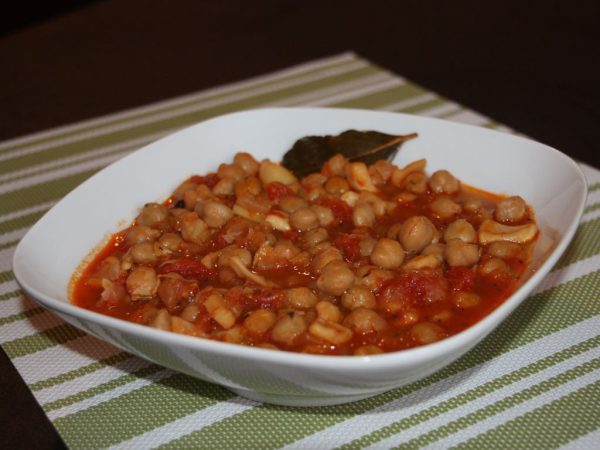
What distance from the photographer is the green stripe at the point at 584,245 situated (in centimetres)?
256

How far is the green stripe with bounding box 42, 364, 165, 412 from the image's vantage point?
210 centimetres

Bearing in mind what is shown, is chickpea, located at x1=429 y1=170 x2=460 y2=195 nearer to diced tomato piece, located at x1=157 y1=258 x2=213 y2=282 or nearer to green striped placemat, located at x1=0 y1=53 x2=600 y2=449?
green striped placemat, located at x1=0 y1=53 x2=600 y2=449

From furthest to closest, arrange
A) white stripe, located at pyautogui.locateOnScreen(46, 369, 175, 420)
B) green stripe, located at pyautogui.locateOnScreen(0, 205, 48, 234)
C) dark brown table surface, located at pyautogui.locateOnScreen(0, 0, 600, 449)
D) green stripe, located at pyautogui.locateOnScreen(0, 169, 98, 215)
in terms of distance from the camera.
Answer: dark brown table surface, located at pyautogui.locateOnScreen(0, 0, 600, 449) → green stripe, located at pyautogui.locateOnScreen(0, 169, 98, 215) → green stripe, located at pyautogui.locateOnScreen(0, 205, 48, 234) → white stripe, located at pyautogui.locateOnScreen(46, 369, 175, 420)

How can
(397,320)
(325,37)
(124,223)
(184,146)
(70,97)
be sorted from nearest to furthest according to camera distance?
(397,320) → (124,223) → (184,146) → (70,97) → (325,37)

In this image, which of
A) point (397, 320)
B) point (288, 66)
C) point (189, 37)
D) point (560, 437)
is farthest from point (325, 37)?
point (560, 437)

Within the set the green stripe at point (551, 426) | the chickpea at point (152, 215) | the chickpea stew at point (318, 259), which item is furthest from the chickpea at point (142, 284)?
the green stripe at point (551, 426)

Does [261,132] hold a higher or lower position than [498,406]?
higher

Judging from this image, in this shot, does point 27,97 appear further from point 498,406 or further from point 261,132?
point 498,406

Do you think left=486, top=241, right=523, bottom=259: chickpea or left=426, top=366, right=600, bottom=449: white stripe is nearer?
left=426, top=366, right=600, bottom=449: white stripe

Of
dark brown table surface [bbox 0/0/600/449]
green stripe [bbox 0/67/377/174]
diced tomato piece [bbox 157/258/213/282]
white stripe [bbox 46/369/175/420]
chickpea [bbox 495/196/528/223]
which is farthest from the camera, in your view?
dark brown table surface [bbox 0/0/600/449]

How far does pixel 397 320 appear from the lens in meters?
2.05

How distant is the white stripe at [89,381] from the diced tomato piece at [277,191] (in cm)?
75

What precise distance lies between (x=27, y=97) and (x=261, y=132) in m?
1.84

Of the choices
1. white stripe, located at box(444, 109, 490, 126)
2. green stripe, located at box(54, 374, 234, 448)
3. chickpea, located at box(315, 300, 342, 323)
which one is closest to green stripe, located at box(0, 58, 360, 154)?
white stripe, located at box(444, 109, 490, 126)
